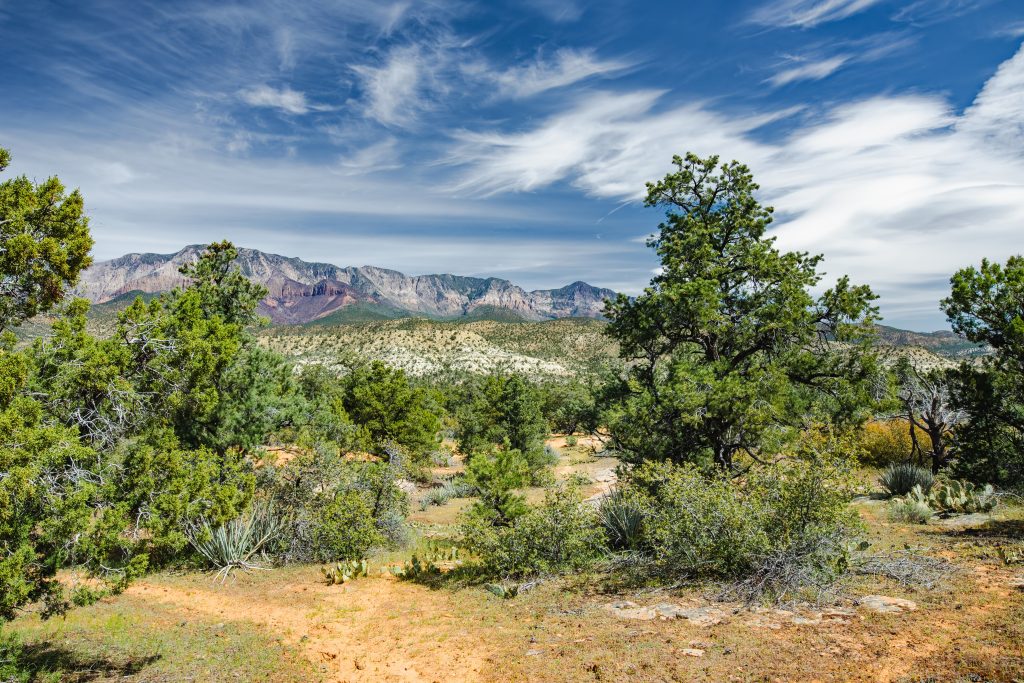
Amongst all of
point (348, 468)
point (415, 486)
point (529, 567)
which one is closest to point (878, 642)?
point (529, 567)

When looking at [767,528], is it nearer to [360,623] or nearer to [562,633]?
[562,633]

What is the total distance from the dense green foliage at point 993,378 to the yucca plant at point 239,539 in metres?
17.3

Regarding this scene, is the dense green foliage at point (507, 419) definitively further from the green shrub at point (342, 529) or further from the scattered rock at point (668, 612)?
the scattered rock at point (668, 612)

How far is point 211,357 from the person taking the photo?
923 centimetres

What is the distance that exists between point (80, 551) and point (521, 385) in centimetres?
2648

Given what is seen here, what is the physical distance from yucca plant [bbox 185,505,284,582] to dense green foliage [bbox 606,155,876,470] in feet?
29.6

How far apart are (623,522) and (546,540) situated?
2112mm

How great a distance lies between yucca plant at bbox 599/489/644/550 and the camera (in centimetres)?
1159

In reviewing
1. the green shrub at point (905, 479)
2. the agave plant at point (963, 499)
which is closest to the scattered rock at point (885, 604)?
the agave plant at point (963, 499)

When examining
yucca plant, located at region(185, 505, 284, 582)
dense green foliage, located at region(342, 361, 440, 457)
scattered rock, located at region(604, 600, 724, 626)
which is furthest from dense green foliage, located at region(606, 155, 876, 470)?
dense green foliage, located at region(342, 361, 440, 457)

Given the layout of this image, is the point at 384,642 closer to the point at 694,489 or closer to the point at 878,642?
the point at 694,489

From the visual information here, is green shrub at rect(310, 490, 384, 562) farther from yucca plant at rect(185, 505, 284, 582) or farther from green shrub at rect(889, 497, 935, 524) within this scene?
green shrub at rect(889, 497, 935, 524)

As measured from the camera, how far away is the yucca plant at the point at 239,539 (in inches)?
483

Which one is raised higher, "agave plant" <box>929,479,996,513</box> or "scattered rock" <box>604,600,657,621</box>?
"agave plant" <box>929,479,996,513</box>
